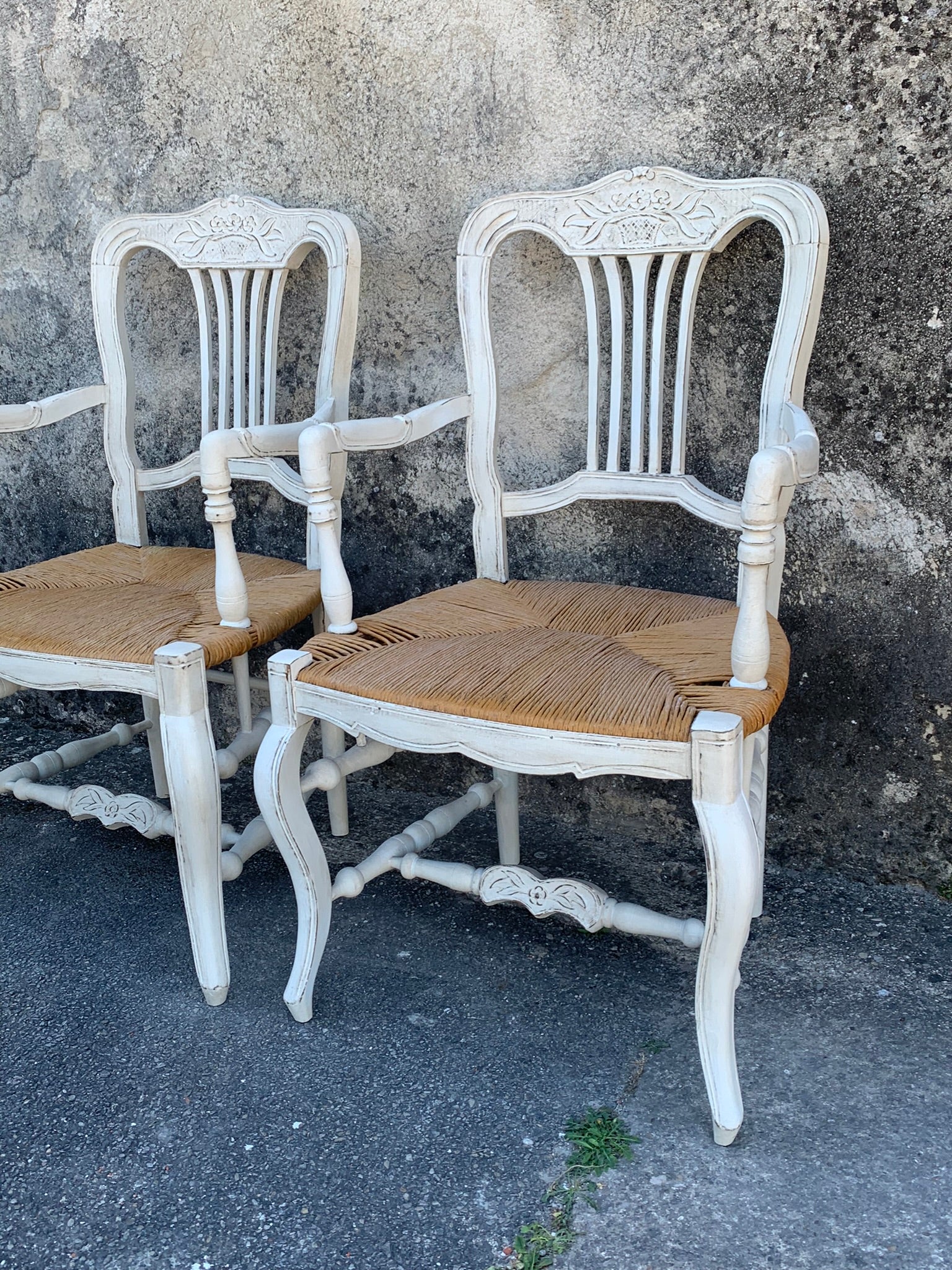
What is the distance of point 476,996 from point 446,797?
0.69 meters

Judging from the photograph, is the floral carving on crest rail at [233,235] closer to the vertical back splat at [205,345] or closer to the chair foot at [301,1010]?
the vertical back splat at [205,345]

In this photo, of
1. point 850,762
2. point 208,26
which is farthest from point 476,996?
point 208,26

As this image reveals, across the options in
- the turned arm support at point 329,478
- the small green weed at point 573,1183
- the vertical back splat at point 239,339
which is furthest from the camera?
the vertical back splat at point 239,339

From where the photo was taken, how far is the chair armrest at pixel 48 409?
2.02m

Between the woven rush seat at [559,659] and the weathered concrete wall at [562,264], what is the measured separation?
1.24 ft

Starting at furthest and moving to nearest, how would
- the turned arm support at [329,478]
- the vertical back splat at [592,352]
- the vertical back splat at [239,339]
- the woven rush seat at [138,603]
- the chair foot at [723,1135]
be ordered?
the vertical back splat at [239,339] → the vertical back splat at [592,352] → the woven rush seat at [138,603] → the turned arm support at [329,478] → the chair foot at [723,1135]

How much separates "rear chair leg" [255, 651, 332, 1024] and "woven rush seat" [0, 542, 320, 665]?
5.7 inches

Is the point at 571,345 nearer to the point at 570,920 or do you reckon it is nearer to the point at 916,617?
the point at 916,617

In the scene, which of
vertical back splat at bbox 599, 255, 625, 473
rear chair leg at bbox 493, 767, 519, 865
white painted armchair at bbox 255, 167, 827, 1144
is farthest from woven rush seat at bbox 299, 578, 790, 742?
rear chair leg at bbox 493, 767, 519, 865

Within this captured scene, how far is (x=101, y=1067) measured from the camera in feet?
5.46

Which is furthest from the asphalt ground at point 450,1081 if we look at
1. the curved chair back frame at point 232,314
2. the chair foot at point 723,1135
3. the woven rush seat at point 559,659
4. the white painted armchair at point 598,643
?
the curved chair back frame at point 232,314

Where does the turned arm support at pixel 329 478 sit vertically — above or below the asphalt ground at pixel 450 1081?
above

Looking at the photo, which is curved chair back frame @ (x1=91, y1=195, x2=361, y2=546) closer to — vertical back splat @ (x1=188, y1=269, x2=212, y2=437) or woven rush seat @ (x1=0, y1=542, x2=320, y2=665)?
vertical back splat @ (x1=188, y1=269, x2=212, y2=437)

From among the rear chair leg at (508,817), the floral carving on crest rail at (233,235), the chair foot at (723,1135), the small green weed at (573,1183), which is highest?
the floral carving on crest rail at (233,235)
